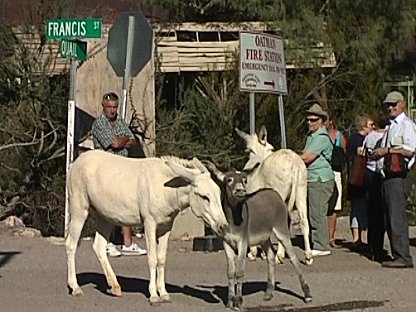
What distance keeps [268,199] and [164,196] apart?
125cm

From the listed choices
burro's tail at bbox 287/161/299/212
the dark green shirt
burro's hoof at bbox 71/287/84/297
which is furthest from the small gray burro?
the dark green shirt

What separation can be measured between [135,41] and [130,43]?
89 mm

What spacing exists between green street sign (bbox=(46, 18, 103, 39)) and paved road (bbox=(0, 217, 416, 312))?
120 inches

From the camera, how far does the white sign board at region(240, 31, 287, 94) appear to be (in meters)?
16.5

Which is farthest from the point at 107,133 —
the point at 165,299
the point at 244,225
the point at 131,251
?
the point at 244,225

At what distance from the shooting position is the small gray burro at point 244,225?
11.6 meters

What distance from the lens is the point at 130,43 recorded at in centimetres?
1658

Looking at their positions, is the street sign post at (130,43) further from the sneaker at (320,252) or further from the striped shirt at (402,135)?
the striped shirt at (402,135)

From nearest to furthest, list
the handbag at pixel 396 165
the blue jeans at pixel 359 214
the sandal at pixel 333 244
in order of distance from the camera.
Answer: the handbag at pixel 396 165
the blue jeans at pixel 359 214
the sandal at pixel 333 244

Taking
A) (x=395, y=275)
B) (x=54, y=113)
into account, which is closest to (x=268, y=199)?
(x=395, y=275)

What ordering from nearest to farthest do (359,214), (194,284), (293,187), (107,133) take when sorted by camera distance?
(194,284), (107,133), (293,187), (359,214)

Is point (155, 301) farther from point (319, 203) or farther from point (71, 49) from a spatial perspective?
point (71, 49)

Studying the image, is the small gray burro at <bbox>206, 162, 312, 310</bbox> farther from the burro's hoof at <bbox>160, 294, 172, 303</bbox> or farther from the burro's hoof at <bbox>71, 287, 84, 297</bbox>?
the burro's hoof at <bbox>71, 287, 84, 297</bbox>

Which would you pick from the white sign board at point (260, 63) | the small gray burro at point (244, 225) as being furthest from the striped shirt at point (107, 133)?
the small gray burro at point (244, 225)
